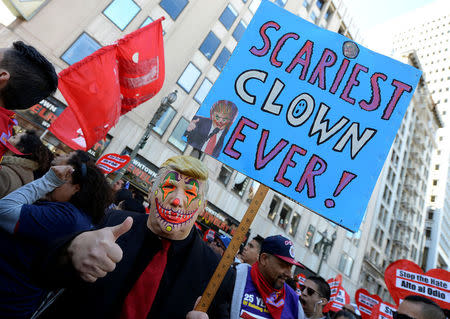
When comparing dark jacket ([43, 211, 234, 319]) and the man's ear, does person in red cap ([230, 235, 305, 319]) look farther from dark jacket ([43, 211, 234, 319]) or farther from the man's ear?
the man's ear

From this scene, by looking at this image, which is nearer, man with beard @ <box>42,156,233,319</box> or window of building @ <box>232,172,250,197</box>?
man with beard @ <box>42,156,233,319</box>

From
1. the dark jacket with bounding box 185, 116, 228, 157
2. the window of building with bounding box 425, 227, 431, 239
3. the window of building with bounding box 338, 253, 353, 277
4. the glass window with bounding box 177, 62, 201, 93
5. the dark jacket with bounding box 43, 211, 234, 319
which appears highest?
the window of building with bounding box 425, 227, 431, 239

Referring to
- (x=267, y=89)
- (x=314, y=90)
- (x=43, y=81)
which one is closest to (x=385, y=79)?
(x=314, y=90)

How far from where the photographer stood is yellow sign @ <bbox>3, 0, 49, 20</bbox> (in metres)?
10.4

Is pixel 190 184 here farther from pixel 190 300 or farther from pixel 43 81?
pixel 43 81

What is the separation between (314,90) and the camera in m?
2.58

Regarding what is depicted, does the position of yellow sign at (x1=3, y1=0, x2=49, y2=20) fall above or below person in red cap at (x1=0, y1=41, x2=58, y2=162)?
above

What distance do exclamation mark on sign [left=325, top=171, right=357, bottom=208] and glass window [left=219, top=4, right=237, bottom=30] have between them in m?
18.1

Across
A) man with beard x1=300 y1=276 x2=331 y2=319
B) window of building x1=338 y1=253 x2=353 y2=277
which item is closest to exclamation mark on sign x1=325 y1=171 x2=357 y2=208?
man with beard x1=300 y1=276 x2=331 y2=319

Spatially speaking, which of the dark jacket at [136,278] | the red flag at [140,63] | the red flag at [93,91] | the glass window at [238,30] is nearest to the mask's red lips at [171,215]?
the dark jacket at [136,278]

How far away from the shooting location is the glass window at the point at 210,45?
16897mm

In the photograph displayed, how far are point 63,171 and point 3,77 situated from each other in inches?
31.0

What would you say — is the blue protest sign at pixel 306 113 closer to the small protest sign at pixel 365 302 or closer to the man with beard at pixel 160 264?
the man with beard at pixel 160 264

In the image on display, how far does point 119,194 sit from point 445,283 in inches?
246
